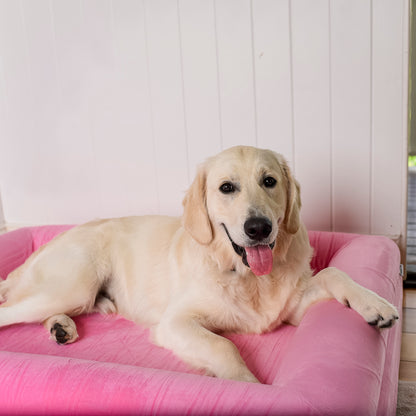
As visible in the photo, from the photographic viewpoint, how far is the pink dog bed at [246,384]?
1.25 meters

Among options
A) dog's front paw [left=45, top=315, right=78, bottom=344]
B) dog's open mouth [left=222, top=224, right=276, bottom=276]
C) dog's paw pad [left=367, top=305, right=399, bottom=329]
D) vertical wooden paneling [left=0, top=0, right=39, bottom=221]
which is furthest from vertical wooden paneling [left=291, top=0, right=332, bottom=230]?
vertical wooden paneling [left=0, top=0, right=39, bottom=221]

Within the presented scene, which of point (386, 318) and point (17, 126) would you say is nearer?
→ point (386, 318)

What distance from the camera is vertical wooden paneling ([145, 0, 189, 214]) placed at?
2.97m

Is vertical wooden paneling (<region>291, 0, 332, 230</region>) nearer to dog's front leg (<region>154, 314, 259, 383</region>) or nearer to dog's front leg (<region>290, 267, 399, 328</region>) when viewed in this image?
dog's front leg (<region>290, 267, 399, 328</region>)

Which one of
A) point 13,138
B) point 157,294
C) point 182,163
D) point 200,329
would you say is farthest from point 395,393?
point 13,138

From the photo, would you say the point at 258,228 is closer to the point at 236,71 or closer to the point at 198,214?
the point at 198,214

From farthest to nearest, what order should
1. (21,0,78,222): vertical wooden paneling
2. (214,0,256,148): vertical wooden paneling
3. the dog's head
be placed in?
(21,0,78,222): vertical wooden paneling → (214,0,256,148): vertical wooden paneling → the dog's head

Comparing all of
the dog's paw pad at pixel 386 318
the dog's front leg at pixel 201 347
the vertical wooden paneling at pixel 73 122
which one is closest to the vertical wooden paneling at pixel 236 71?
the vertical wooden paneling at pixel 73 122

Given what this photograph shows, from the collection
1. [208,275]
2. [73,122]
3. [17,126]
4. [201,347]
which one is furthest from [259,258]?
[17,126]

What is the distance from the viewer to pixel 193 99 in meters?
3.05

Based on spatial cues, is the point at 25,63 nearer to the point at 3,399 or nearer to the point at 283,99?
the point at 283,99

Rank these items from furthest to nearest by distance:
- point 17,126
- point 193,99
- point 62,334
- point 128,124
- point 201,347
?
1. point 17,126
2. point 128,124
3. point 193,99
4. point 62,334
5. point 201,347

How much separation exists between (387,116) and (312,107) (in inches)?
17.6

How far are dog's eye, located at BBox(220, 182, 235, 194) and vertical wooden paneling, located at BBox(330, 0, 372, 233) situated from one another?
1234 mm
